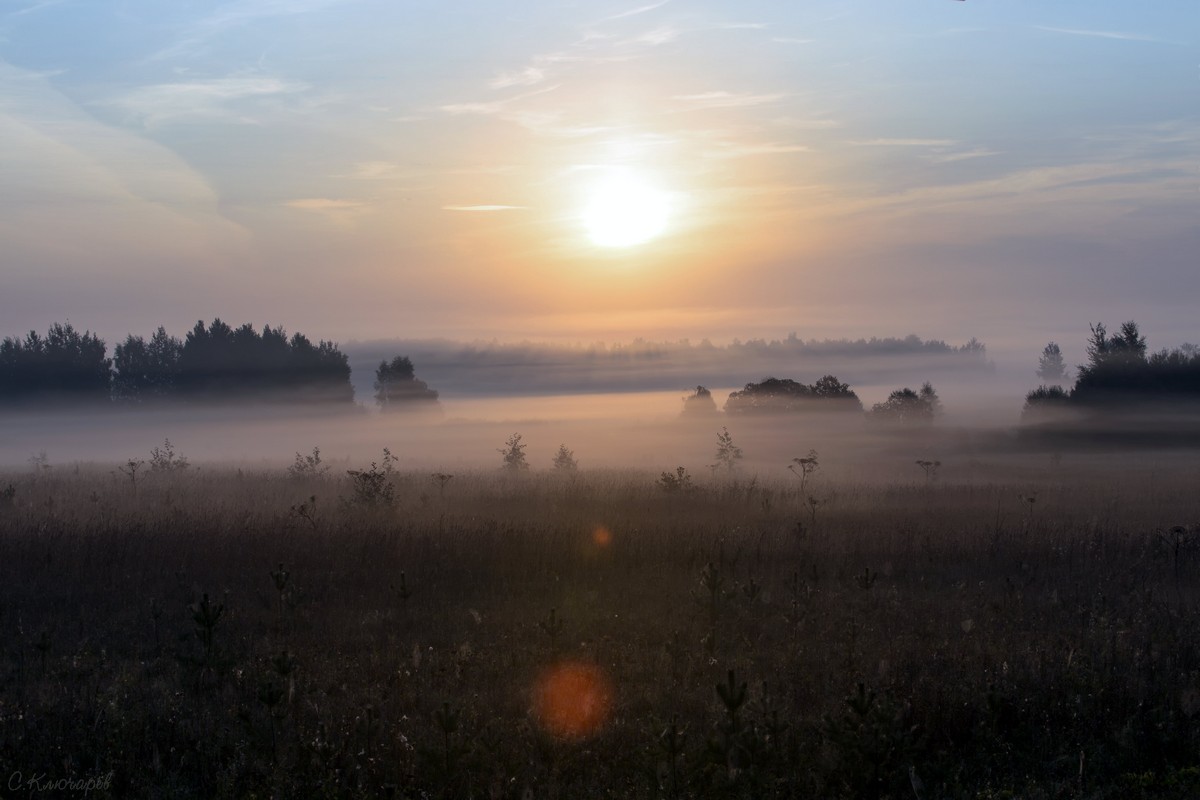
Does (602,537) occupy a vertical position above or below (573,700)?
above

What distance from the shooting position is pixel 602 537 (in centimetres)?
1661

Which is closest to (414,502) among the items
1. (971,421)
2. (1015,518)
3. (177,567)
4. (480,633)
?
(177,567)

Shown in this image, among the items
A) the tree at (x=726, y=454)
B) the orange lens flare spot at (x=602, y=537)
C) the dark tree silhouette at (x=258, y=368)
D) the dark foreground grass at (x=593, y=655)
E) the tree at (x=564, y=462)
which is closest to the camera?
the dark foreground grass at (x=593, y=655)

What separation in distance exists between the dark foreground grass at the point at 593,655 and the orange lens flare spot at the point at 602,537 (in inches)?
4.0

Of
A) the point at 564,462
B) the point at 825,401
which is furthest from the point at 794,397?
the point at 564,462

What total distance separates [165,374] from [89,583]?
200 feet

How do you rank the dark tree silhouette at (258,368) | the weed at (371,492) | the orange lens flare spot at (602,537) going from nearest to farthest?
1. the orange lens flare spot at (602,537)
2. the weed at (371,492)
3. the dark tree silhouette at (258,368)

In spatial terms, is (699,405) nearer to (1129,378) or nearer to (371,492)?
(1129,378)

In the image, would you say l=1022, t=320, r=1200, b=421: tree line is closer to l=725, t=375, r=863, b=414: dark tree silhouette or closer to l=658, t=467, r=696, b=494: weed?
l=725, t=375, r=863, b=414: dark tree silhouette

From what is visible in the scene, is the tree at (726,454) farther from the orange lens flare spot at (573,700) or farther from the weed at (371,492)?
the orange lens flare spot at (573,700)

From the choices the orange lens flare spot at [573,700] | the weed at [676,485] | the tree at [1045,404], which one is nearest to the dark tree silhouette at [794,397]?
the tree at [1045,404]

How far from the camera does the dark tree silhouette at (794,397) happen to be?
67125 millimetres

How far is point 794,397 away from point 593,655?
59.3 meters

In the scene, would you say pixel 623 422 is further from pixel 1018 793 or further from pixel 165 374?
pixel 1018 793
